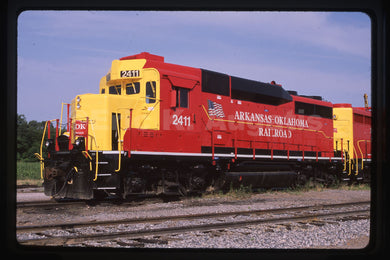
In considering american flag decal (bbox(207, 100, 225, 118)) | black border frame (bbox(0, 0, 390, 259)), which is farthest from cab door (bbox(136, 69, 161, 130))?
black border frame (bbox(0, 0, 390, 259))

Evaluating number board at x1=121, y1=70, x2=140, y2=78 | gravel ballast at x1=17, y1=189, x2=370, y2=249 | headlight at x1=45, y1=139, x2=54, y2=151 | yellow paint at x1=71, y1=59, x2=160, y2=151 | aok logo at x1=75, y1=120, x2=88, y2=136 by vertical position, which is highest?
number board at x1=121, y1=70, x2=140, y2=78

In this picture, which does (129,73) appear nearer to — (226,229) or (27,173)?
(226,229)

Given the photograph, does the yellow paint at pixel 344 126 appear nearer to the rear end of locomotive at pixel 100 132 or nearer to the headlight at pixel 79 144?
the rear end of locomotive at pixel 100 132

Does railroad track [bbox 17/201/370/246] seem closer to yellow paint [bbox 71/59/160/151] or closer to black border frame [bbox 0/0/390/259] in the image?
yellow paint [bbox 71/59/160/151]

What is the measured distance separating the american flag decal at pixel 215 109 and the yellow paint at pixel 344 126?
7.16 meters

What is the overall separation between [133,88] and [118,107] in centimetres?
88

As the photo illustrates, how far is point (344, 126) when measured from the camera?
17125 millimetres

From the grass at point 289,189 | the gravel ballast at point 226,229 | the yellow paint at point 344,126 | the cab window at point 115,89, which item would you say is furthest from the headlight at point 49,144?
the yellow paint at point 344,126

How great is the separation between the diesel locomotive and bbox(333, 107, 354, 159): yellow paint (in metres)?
2.74

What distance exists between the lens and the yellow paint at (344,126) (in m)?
16.9

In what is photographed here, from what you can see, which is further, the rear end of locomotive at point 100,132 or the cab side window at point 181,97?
the cab side window at point 181,97

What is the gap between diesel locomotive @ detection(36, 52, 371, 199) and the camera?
9.59 m

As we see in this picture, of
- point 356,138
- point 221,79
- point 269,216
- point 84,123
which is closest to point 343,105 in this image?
point 356,138
